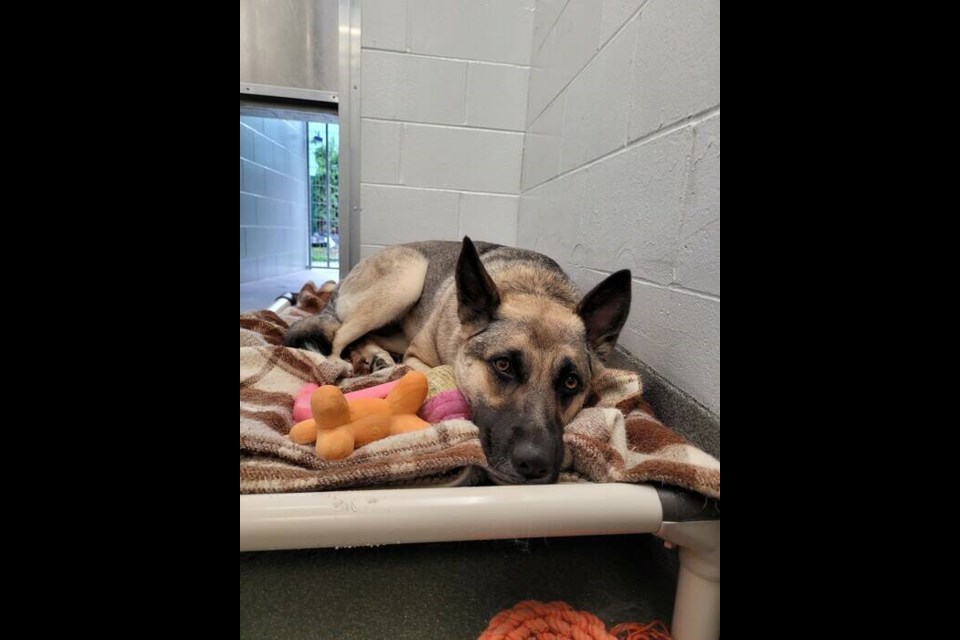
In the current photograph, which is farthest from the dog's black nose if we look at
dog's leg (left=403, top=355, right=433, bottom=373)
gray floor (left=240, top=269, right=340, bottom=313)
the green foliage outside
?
the green foliage outside

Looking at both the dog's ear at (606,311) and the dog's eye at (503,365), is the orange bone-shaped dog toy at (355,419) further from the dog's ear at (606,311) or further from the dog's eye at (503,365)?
the dog's ear at (606,311)

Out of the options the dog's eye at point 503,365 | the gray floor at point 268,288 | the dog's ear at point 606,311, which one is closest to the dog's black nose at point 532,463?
the dog's eye at point 503,365

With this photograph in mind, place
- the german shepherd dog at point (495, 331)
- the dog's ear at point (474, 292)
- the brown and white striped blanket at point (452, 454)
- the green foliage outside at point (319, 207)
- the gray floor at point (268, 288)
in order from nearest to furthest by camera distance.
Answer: the brown and white striped blanket at point (452, 454) < the german shepherd dog at point (495, 331) < the dog's ear at point (474, 292) < the gray floor at point (268, 288) < the green foliage outside at point (319, 207)

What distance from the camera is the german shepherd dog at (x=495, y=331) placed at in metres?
1.15

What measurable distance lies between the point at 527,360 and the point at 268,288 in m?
4.37

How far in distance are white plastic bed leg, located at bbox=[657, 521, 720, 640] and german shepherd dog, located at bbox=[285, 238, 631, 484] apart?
0.93ft

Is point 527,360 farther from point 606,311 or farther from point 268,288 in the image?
point 268,288

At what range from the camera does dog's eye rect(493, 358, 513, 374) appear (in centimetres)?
138

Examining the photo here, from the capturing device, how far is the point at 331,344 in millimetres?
2086

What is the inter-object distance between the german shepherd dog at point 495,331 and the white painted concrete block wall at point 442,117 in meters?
1.01

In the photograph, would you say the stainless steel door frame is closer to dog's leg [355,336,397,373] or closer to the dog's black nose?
dog's leg [355,336,397,373]
